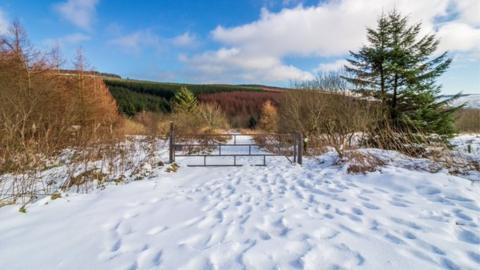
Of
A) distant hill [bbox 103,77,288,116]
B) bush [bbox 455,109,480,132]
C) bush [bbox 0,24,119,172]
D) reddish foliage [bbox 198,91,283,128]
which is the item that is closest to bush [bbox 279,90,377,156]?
bush [bbox 0,24,119,172]

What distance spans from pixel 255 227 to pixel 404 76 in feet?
40.2

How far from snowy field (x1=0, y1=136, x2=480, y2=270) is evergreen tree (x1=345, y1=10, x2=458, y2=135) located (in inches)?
324

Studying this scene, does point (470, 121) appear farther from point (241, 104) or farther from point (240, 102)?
point (240, 102)

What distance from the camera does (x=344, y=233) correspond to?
2715mm

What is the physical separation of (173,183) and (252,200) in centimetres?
208

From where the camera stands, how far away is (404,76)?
1171cm

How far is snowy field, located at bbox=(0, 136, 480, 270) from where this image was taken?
7.29 feet

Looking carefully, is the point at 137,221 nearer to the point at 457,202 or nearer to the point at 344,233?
the point at 344,233

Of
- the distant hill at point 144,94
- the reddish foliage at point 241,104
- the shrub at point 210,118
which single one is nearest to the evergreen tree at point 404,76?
the shrub at point 210,118

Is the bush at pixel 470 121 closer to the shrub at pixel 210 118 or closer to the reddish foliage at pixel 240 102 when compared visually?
the shrub at pixel 210 118

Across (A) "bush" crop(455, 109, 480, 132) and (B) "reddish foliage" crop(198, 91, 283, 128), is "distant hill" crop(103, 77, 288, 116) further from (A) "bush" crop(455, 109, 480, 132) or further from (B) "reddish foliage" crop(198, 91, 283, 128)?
(A) "bush" crop(455, 109, 480, 132)

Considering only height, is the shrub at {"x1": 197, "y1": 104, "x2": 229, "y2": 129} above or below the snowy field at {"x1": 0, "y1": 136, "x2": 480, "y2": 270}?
above

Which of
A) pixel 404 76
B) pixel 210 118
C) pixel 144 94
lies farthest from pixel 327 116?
pixel 144 94

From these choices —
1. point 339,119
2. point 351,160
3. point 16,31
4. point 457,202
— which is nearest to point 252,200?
point 457,202
